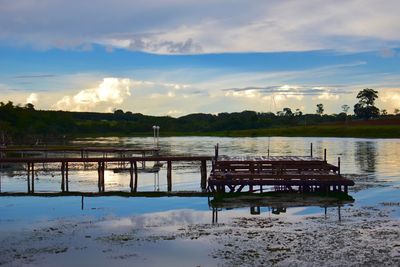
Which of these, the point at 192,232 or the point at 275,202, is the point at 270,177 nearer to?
the point at 275,202

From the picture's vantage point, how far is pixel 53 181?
44781 mm

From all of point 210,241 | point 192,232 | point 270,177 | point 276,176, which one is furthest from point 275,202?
point 210,241

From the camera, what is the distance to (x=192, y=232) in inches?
868

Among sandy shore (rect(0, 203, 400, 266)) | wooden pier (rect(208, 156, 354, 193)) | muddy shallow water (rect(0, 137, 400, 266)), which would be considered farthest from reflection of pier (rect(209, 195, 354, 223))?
sandy shore (rect(0, 203, 400, 266))

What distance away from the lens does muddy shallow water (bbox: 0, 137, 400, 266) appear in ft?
58.4

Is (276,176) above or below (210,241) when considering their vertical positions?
above

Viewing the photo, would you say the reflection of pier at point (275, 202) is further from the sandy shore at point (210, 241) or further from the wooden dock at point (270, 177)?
the sandy shore at point (210, 241)

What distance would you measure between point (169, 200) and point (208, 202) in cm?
276

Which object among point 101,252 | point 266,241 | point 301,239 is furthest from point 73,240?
point 301,239

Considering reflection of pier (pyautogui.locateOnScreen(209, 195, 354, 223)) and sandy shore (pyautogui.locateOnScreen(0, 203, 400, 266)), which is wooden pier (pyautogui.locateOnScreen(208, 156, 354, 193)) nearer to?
reflection of pier (pyautogui.locateOnScreen(209, 195, 354, 223))

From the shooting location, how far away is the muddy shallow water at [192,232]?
17.8 metres

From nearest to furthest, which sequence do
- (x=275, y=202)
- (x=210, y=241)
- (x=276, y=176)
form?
(x=210, y=241) → (x=275, y=202) → (x=276, y=176)

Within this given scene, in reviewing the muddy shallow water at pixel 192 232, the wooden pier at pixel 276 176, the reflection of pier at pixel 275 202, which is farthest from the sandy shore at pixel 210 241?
the wooden pier at pixel 276 176

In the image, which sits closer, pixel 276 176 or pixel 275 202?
pixel 275 202
